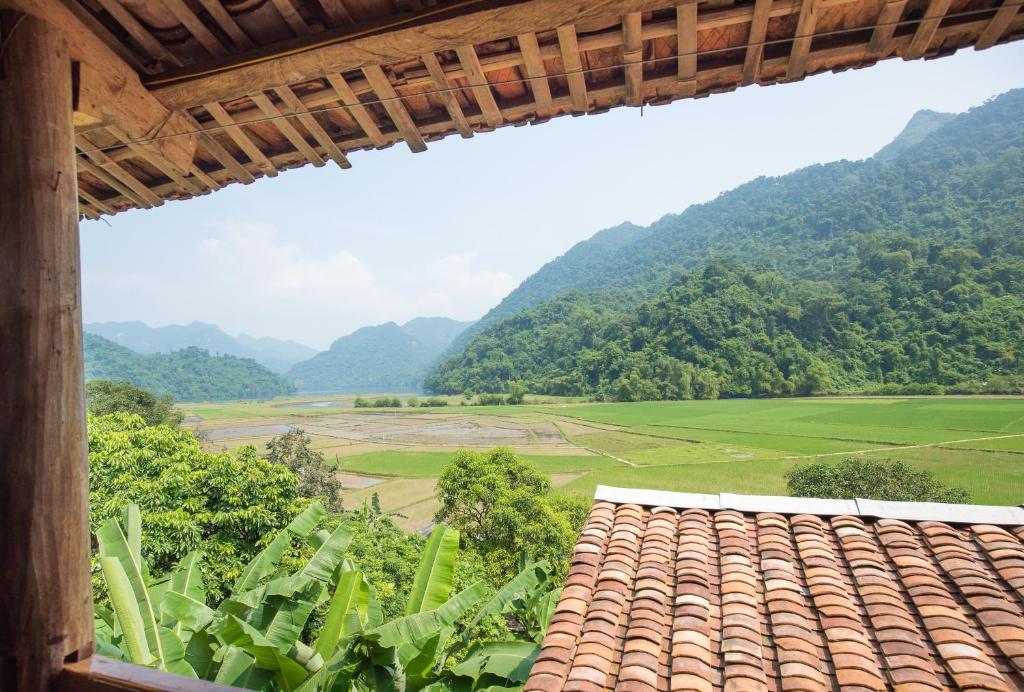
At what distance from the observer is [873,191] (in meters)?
46.2

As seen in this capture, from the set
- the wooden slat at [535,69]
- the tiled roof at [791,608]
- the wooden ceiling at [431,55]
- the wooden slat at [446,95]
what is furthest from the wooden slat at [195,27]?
the tiled roof at [791,608]

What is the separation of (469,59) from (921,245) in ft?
149

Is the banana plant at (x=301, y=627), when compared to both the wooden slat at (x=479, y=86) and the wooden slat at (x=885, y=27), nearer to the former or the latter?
the wooden slat at (x=479, y=86)

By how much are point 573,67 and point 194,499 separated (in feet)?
34.3

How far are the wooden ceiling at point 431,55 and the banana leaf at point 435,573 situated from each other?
2.51m

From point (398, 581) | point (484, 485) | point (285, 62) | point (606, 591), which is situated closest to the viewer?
point (285, 62)

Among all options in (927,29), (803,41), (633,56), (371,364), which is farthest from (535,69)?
(371,364)

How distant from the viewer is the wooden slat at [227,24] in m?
1.20

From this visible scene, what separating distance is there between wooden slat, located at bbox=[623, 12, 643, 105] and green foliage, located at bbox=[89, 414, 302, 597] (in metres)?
9.12

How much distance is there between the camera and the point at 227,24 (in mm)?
1253

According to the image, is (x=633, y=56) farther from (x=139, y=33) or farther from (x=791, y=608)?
(x=791, y=608)

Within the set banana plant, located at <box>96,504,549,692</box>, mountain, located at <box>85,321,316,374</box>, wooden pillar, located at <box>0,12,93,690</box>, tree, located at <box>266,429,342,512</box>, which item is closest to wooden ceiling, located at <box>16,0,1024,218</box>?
wooden pillar, located at <box>0,12,93,690</box>

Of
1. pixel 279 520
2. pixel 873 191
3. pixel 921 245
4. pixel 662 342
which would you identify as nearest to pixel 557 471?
pixel 662 342

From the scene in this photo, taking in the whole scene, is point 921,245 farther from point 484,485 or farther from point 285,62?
point 285,62
